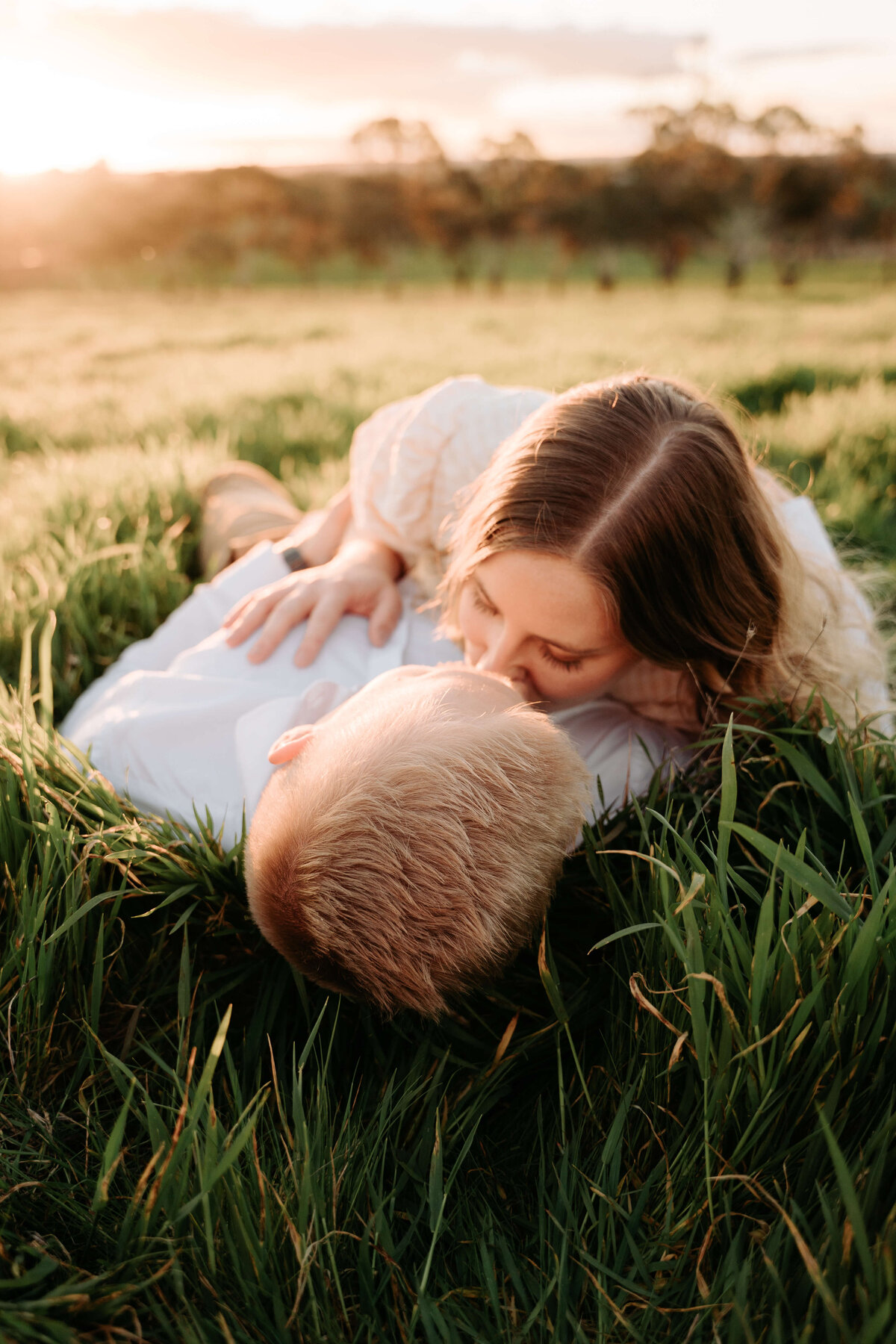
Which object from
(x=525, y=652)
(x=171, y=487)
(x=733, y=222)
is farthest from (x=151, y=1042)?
(x=733, y=222)

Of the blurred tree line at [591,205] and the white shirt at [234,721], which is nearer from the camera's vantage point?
the white shirt at [234,721]

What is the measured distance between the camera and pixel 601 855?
55.9 inches

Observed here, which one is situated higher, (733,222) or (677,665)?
(733,222)

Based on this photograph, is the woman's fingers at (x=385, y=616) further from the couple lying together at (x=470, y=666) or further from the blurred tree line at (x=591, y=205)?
the blurred tree line at (x=591, y=205)

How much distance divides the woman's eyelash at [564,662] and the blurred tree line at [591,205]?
3396 cm

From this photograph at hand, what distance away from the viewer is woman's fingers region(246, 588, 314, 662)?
6.37 feet

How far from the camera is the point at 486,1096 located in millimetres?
1158

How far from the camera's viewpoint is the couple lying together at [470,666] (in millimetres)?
1058

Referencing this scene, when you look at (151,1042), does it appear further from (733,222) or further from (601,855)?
(733,222)

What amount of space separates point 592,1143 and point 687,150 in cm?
5594

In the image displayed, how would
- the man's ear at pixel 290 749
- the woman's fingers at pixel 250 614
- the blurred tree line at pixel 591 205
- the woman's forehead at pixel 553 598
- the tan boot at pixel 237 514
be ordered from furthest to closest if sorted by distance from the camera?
1. the blurred tree line at pixel 591 205
2. the tan boot at pixel 237 514
3. the woman's fingers at pixel 250 614
4. the woman's forehead at pixel 553 598
5. the man's ear at pixel 290 749

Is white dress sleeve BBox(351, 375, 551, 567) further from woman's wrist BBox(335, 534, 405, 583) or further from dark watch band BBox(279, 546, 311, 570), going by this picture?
dark watch band BBox(279, 546, 311, 570)

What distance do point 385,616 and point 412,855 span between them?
110cm

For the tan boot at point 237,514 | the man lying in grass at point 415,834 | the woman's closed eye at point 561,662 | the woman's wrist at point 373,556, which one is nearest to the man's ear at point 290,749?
the man lying in grass at point 415,834
